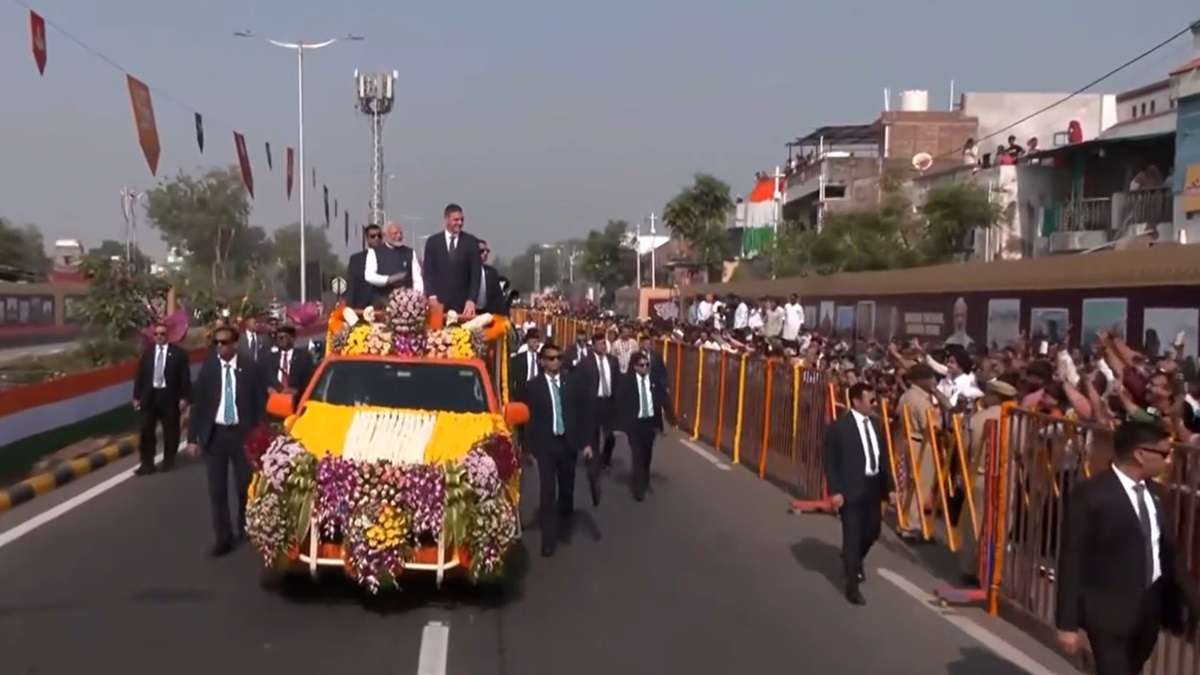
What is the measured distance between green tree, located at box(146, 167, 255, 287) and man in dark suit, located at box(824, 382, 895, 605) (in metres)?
74.2

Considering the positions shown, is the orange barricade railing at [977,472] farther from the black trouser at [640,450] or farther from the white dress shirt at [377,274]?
the white dress shirt at [377,274]

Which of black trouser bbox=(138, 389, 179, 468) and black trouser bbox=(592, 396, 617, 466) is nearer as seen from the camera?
black trouser bbox=(592, 396, 617, 466)

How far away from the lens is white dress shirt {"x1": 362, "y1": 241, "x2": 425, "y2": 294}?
13.8 m

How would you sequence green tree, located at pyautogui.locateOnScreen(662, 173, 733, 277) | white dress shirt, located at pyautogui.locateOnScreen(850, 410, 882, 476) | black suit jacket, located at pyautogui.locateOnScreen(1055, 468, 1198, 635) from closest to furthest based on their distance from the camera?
black suit jacket, located at pyautogui.locateOnScreen(1055, 468, 1198, 635), white dress shirt, located at pyautogui.locateOnScreen(850, 410, 882, 476), green tree, located at pyautogui.locateOnScreen(662, 173, 733, 277)

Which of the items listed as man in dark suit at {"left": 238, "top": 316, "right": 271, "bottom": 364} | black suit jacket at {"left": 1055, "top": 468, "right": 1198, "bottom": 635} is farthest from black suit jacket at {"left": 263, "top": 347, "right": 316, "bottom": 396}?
black suit jacket at {"left": 1055, "top": 468, "right": 1198, "bottom": 635}

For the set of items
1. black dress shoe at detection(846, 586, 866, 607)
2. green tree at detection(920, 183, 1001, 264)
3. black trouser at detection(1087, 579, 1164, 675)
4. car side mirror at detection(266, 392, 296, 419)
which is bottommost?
black dress shoe at detection(846, 586, 866, 607)

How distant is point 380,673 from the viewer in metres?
8.40

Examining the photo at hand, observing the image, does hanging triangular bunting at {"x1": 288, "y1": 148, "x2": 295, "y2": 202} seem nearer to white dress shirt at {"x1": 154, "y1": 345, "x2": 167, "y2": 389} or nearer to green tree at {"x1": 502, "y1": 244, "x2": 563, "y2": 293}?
white dress shirt at {"x1": 154, "y1": 345, "x2": 167, "y2": 389}

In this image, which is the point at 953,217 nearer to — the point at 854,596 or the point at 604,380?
the point at 604,380

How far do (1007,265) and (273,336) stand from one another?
11845 mm

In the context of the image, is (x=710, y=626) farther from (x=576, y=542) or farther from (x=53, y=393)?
(x=53, y=393)

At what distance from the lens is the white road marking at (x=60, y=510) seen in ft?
43.7

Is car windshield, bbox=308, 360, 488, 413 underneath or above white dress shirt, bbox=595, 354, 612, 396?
above

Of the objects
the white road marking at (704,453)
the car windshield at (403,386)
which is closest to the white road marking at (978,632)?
the car windshield at (403,386)
